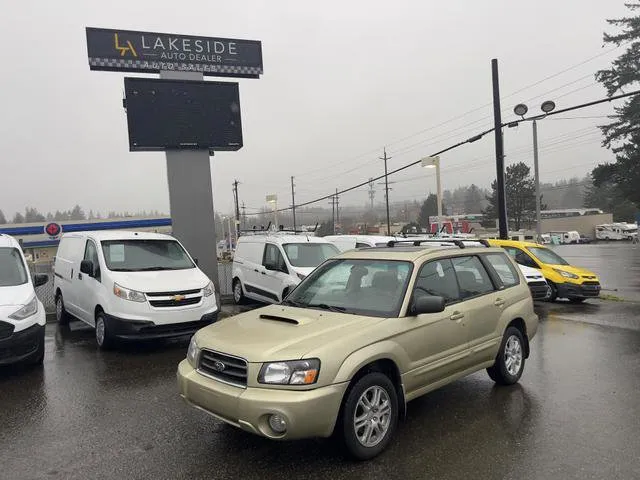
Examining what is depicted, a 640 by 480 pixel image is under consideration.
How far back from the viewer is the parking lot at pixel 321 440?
12.1 ft

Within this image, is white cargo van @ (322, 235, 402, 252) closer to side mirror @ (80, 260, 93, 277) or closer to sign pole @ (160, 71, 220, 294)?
sign pole @ (160, 71, 220, 294)

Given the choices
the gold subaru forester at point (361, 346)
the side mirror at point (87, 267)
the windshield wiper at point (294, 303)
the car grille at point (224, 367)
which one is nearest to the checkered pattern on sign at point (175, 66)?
the side mirror at point (87, 267)

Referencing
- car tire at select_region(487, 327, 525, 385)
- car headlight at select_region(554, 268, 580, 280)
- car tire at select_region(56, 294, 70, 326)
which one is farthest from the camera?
car headlight at select_region(554, 268, 580, 280)

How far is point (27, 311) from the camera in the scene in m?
6.31

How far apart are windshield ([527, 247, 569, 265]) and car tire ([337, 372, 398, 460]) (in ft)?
35.2

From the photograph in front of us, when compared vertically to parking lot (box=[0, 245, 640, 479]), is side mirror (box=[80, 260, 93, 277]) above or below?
above

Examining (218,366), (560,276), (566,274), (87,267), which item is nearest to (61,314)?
(87,267)

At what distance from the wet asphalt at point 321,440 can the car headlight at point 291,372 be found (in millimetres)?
700

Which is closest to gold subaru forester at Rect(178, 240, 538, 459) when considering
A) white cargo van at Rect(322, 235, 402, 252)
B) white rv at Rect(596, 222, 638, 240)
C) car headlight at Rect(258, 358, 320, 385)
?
car headlight at Rect(258, 358, 320, 385)

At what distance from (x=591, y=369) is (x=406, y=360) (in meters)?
3.56

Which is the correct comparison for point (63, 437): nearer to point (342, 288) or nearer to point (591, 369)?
point (342, 288)

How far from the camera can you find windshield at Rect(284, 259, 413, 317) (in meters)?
4.42

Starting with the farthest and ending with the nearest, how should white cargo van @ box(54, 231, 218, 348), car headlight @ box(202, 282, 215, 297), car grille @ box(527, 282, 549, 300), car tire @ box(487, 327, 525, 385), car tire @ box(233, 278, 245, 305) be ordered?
car tire @ box(233, 278, 245, 305) → car grille @ box(527, 282, 549, 300) → car headlight @ box(202, 282, 215, 297) → white cargo van @ box(54, 231, 218, 348) → car tire @ box(487, 327, 525, 385)

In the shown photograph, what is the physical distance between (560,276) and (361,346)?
1057cm
